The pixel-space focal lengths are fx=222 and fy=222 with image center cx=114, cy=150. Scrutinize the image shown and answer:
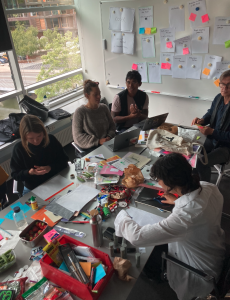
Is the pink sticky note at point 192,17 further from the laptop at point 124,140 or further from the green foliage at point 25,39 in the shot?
the green foliage at point 25,39

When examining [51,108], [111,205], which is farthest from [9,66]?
[111,205]

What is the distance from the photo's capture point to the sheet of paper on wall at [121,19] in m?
3.23

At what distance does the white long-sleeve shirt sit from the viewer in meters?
1.09

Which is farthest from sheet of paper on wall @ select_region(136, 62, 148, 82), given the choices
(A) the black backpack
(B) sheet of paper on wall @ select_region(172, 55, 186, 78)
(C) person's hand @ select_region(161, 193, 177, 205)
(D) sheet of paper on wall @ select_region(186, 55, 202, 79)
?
(C) person's hand @ select_region(161, 193, 177, 205)

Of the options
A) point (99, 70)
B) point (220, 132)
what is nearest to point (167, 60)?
point (99, 70)

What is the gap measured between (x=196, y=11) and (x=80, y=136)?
2119mm

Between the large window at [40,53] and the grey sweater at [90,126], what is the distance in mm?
1344

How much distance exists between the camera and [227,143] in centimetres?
241

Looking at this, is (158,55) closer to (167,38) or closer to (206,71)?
(167,38)

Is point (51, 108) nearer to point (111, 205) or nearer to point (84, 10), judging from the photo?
point (84, 10)

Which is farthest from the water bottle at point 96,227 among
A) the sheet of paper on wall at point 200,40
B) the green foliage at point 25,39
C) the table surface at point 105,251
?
the green foliage at point 25,39

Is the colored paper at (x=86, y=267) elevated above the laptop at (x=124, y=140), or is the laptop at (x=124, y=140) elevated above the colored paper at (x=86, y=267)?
the laptop at (x=124, y=140)

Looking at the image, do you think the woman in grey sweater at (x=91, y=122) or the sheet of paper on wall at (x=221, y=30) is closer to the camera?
the woman in grey sweater at (x=91, y=122)

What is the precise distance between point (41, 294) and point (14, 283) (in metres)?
0.14
